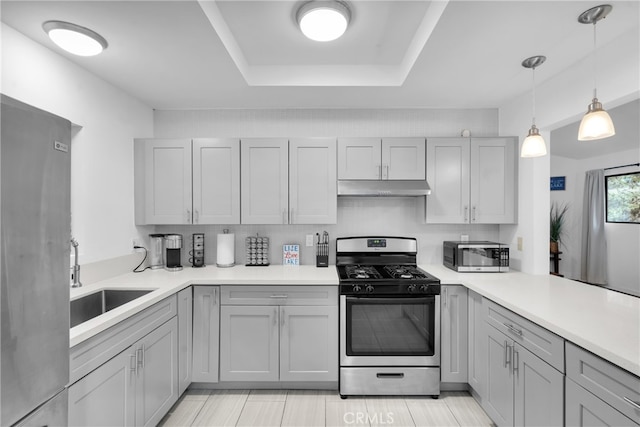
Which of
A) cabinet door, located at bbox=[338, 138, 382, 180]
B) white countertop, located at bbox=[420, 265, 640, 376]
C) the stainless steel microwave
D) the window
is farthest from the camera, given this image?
the window

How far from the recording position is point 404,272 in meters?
2.59

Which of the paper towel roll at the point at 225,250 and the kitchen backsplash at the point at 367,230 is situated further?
the kitchen backsplash at the point at 367,230

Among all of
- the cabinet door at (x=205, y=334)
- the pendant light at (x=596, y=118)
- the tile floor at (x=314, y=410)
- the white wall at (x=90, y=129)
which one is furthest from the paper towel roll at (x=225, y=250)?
the pendant light at (x=596, y=118)

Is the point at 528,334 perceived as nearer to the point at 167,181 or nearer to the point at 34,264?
the point at 34,264

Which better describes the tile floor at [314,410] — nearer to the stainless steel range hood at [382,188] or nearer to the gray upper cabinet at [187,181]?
the gray upper cabinet at [187,181]

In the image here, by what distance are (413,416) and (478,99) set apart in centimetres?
269

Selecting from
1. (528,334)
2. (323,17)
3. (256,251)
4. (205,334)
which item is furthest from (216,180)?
(528,334)

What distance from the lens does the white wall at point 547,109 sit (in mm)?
1759

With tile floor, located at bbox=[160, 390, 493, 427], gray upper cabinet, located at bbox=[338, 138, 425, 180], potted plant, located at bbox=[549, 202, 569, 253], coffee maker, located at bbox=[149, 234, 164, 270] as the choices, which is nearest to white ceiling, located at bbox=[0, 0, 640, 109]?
gray upper cabinet, located at bbox=[338, 138, 425, 180]

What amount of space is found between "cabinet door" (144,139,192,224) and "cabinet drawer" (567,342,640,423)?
2803 millimetres

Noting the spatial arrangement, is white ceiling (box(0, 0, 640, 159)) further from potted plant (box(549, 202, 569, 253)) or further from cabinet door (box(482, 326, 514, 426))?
potted plant (box(549, 202, 569, 253))

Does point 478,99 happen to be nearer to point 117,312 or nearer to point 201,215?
point 201,215

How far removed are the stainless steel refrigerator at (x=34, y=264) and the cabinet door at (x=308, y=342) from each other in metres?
1.52

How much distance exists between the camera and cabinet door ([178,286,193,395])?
2254 millimetres
